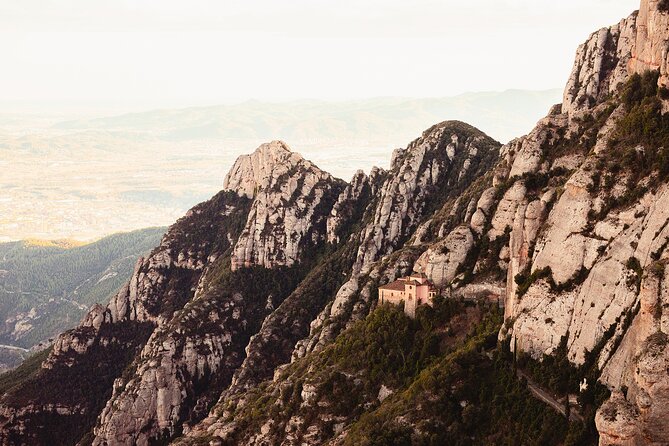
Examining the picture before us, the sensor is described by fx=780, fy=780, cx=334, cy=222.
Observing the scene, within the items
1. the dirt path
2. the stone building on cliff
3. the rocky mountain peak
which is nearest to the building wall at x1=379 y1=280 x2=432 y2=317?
the stone building on cliff

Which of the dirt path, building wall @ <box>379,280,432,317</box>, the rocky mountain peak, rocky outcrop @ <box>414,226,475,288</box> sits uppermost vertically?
the rocky mountain peak

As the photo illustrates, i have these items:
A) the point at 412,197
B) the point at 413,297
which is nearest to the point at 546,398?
the point at 413,297

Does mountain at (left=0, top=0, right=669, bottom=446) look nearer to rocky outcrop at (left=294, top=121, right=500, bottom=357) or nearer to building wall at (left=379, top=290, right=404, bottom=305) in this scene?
building wall at (left=379, top=290, right=404, bottom=305)

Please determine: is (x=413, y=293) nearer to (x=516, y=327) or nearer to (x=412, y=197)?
(x=516, y=327)

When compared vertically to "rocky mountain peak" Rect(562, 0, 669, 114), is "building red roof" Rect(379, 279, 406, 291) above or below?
below

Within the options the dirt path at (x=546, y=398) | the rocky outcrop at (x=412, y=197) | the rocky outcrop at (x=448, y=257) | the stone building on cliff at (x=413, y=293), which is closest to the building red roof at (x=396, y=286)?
the stone building on cliff at (x=413, y=293)

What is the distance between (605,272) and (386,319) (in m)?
44.9

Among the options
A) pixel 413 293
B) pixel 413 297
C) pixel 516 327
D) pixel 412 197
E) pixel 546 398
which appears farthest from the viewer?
pixel 412 197

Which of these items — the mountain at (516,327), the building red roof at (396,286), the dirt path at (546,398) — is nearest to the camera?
the mountain at (516,327)

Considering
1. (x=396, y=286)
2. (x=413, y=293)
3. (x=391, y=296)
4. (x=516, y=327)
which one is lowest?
(x=391, y=296)

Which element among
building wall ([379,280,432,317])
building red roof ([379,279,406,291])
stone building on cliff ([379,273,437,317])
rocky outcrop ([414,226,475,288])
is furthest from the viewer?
building red roof ([379,279,406,291])

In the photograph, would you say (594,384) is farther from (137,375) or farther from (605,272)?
(137,375)

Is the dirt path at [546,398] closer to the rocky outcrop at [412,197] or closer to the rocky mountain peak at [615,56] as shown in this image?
the rocky mountain peak at [615,56]

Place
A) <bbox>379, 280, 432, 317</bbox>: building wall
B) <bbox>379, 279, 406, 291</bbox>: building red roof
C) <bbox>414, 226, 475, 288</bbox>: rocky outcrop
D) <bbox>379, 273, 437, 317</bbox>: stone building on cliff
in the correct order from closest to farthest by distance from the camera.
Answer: <bbox>379, 273, 437, 317</bbox>: stone building on cliff → <bbox>379, 280, 432, 317</bbox>: building wall → <bbox>414, 226, 475, 288</bbox>: rocky outcrop → <bbox>379, 279, 406, 291</bbox>: building red roof
